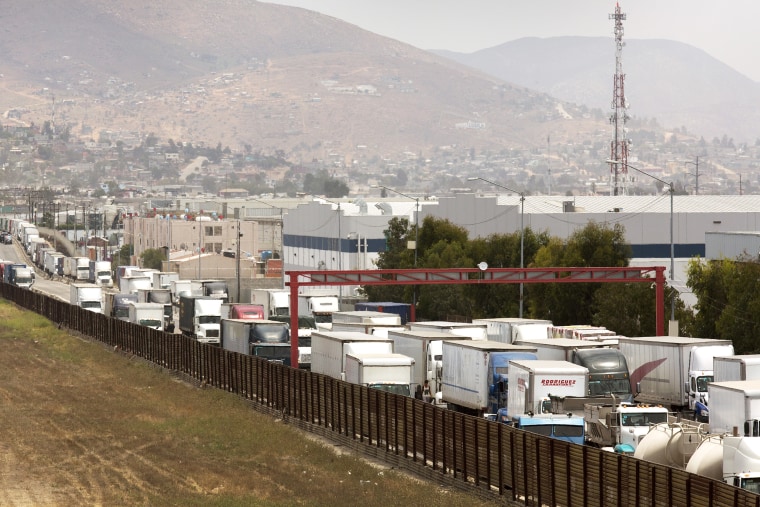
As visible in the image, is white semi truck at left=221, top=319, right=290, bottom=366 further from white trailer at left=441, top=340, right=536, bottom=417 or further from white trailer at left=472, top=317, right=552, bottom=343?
white trailer at left=441, top=340, right=536, bottom=417

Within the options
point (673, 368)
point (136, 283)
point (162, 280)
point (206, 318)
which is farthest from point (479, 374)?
point (162, 280)

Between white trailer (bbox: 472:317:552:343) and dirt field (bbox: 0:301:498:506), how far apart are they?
14.9 m

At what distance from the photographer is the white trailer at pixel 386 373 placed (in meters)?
51.8

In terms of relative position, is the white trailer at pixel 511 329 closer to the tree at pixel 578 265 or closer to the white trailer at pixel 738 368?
the white trailer at pixel 738 368

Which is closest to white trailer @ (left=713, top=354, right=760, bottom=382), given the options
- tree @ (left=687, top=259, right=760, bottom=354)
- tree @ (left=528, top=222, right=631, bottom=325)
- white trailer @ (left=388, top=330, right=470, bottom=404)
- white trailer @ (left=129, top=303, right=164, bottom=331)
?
white trailer @ (left=388, top=330, right=470, bottom=404)

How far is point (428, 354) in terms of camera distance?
58906 mm

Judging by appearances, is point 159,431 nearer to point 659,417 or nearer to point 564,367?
point 564,367

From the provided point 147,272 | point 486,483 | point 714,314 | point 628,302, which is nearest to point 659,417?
point 486,483

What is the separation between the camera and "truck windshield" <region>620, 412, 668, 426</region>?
43.3m

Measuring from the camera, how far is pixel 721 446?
33.5 metres

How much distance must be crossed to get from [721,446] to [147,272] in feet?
330

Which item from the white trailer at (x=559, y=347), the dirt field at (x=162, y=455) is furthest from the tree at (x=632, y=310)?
the dirt field at (x=162, y=455)

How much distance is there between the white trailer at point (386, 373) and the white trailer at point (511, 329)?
15.5 meters

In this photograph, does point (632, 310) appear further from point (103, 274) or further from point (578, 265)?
point (103, 274)
